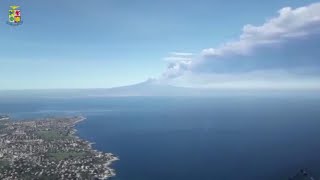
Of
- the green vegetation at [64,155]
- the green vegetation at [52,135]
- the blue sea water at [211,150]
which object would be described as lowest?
the blue sea water at [211,150]

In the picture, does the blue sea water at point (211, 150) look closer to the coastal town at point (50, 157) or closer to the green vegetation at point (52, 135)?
the coastal town at point (50, 157)

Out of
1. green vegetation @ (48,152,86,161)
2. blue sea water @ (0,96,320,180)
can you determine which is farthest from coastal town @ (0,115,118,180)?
blue sea water @ (0,96,320,180)

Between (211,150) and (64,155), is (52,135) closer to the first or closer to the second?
(64,155)

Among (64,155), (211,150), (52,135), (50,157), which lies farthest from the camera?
(52,135)

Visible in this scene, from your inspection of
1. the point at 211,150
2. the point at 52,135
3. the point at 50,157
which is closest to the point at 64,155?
the point at 50,157

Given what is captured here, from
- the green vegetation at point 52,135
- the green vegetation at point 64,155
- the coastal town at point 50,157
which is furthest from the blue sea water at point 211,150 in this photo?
the green vegetation at point 64,155

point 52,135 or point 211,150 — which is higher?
point 52,135

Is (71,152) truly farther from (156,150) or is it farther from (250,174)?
(250,174)

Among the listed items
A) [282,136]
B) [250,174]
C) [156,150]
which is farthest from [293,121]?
[250,174]
